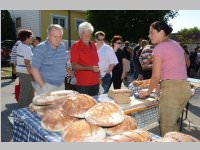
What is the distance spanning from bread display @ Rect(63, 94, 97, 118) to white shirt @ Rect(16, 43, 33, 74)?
263 cm

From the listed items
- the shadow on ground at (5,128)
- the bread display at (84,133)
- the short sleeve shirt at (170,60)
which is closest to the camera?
the bread display at (84,133)

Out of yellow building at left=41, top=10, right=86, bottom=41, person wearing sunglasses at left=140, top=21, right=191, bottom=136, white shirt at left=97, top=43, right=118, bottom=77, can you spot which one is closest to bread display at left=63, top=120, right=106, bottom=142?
person wearing sunglasses at left=140, top=21, right=191, bottom=136

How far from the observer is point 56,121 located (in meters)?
2.18

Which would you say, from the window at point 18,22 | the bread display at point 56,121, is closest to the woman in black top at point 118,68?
the bread display at point 56,121

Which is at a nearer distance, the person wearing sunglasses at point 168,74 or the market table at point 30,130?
the market table at point 30,130

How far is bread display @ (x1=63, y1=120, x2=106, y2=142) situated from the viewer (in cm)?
182

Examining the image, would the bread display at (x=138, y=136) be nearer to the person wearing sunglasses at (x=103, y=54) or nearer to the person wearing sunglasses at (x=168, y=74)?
the person wearing sunglasses at (x=168, y=74)

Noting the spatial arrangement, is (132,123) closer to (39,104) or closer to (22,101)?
(39,104)

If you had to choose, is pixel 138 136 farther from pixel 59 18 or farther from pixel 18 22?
pixel 18 22

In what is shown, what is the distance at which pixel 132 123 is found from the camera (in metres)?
2.14

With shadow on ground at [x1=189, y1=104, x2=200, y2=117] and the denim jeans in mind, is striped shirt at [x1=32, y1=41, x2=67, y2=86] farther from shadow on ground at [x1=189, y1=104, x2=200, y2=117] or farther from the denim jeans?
shadow on ground at [x1=189, y1=104, x2=200, y2=117]

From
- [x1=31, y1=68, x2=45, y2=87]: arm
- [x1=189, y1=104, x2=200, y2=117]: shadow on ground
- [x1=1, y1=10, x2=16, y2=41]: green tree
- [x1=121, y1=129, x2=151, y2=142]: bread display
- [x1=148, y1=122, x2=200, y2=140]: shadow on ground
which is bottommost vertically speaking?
[x1=189, y1=104, x2=200, y2=117]: shadow on ground

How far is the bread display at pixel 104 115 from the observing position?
2012 mm

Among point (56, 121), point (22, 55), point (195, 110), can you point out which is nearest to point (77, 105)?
point (56, 121)
